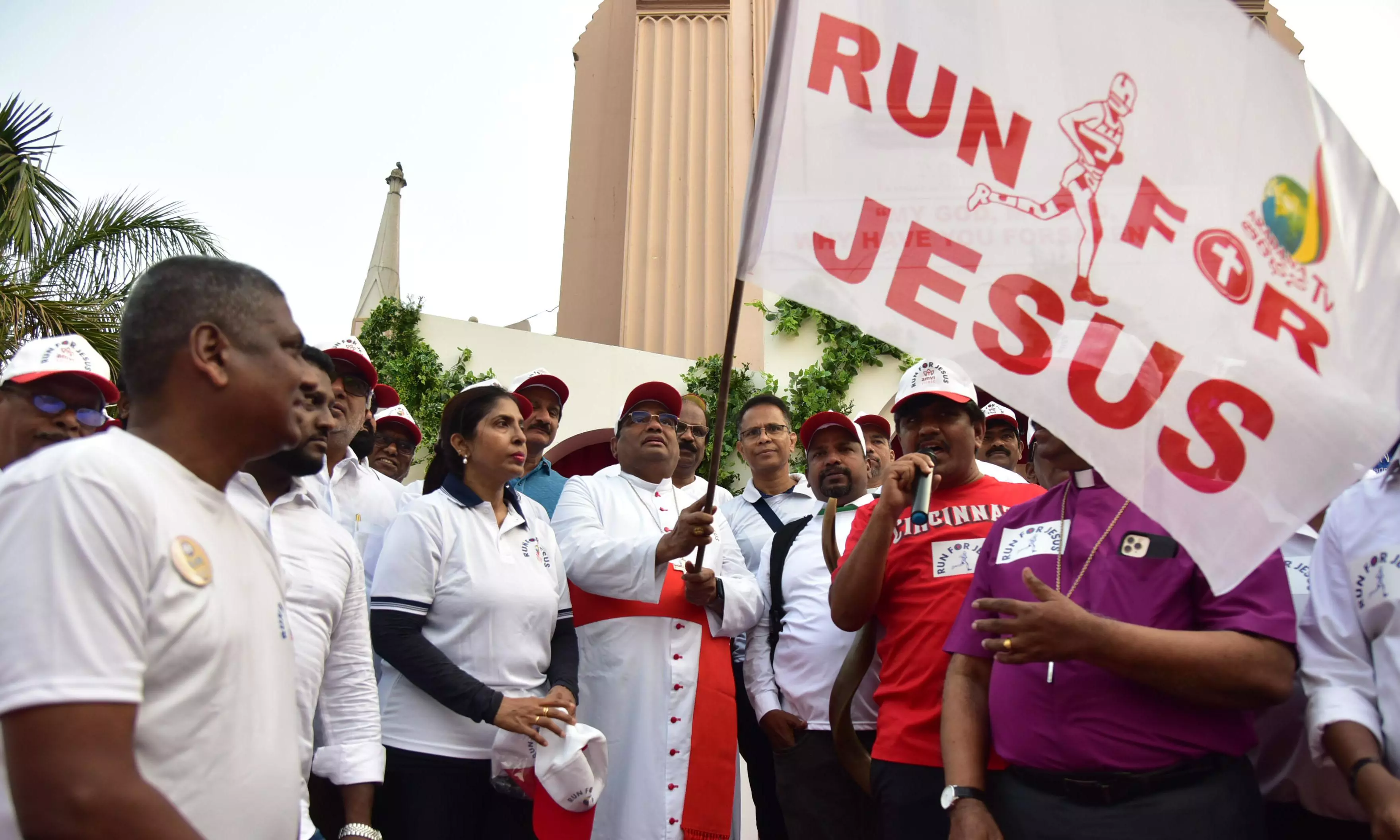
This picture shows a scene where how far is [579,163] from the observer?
11.8m

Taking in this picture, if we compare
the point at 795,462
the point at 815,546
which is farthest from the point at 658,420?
the point at 795,462

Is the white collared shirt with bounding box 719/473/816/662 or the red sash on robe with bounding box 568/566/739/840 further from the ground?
the white collared shirt with bounding box 719/473/816/662

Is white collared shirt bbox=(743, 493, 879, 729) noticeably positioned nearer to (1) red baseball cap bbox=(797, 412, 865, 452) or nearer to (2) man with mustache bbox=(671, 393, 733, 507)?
(1) red baseball cap bbox=(797, 412, 865, 452)

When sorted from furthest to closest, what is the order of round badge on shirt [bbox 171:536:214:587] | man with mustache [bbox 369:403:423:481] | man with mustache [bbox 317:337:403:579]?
1. man with mustache [bbox 369:403:423:481]
2. man with mustache [bbox 317:337:403:579]
3. round badge on shirt [bbox 171:536:214:587]

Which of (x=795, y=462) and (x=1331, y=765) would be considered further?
(x=795, y=462)

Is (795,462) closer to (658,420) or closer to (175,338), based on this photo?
(658,420)

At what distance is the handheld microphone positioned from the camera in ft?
9.57

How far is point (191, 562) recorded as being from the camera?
147 cm

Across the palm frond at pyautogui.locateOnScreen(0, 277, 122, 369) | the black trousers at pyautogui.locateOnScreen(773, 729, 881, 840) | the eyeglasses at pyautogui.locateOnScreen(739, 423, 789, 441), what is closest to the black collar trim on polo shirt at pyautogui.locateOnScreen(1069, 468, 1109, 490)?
the black trousers at pyautogui.locateOnScreen(773, 729, 881, 840)

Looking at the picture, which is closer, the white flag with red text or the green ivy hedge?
the white flag with red text

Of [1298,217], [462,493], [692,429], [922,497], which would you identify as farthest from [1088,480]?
[692,429]

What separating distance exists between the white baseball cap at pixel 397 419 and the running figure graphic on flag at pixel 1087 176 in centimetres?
396

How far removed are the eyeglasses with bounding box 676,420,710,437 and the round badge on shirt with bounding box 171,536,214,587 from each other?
3390 mm

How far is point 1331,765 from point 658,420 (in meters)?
2.60
